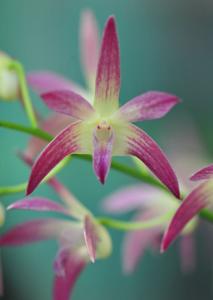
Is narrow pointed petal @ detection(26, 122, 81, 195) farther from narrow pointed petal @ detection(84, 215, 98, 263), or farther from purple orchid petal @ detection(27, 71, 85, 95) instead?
purple orchid petal @ detection(27, 71, 85, 95)

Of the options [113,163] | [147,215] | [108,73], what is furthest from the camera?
[147,215]

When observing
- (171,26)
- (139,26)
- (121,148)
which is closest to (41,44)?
(139,26)

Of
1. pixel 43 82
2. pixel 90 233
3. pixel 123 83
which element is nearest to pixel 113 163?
pixel 90 233

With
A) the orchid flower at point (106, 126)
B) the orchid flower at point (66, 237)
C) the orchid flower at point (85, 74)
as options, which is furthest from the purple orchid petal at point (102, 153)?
the orchid flower at point (85, 74)

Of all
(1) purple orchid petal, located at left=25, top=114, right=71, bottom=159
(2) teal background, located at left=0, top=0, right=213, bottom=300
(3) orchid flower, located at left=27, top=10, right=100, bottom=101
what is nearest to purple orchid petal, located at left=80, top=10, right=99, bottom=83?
(3) orchid flower, located at left=27, top=10, right=100, bottom=101

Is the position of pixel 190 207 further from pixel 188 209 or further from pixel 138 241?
pixel 138 241

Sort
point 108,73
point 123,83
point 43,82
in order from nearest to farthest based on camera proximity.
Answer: point 108,73 < point 43,82 < point 123,83

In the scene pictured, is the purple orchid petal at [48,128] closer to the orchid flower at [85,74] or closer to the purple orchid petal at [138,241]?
the orchid flower at [85,74]
